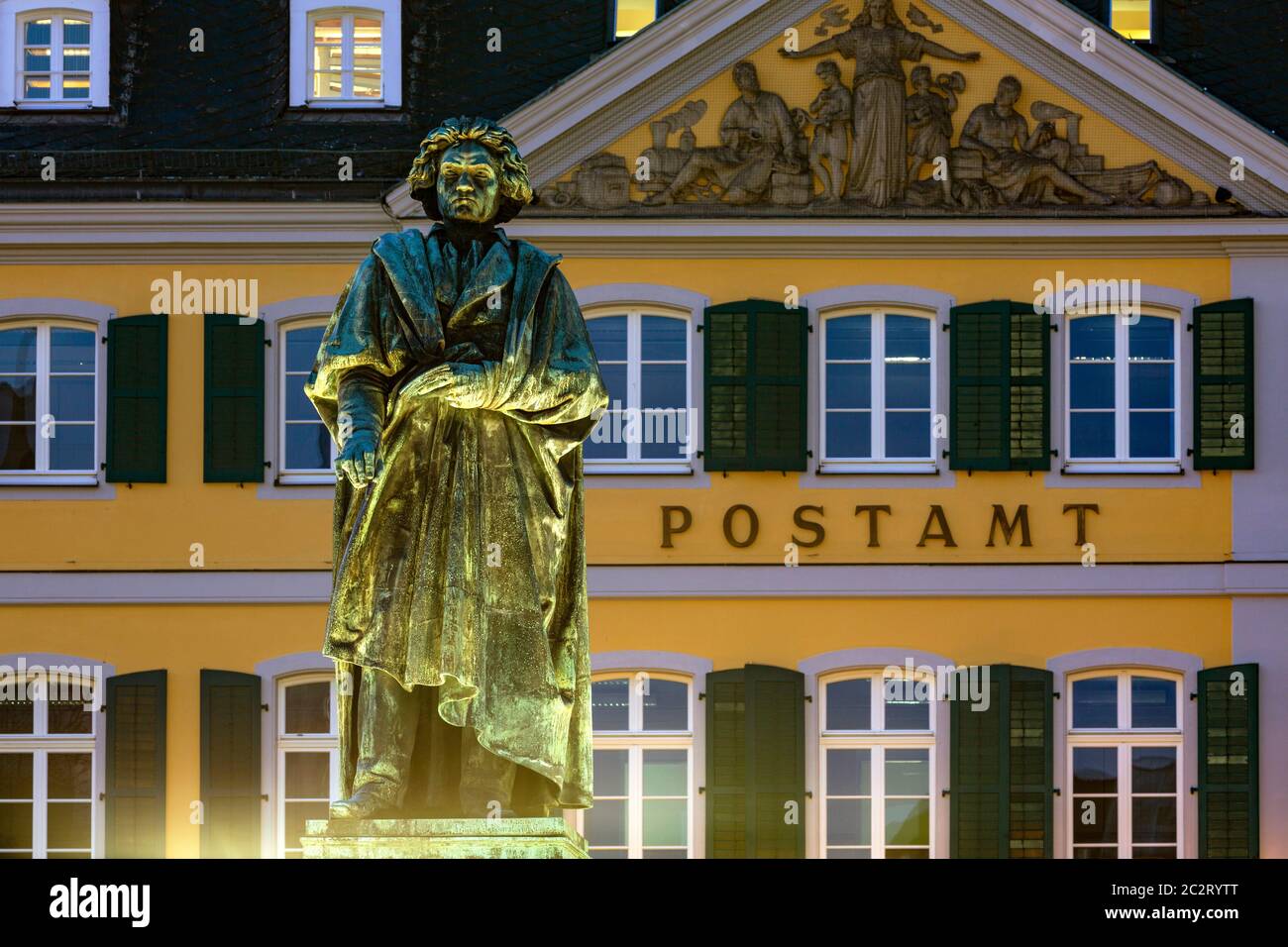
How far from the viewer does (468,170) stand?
6.30m

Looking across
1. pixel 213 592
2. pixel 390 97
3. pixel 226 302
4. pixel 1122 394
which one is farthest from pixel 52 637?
pixel 1122 394

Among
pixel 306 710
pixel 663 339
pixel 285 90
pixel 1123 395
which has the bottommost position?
pixel 306 710

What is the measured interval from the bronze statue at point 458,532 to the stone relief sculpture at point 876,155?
54.9 ft

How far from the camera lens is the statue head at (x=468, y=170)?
6305 mm

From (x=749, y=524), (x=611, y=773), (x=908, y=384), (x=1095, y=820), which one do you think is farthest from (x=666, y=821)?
(x=908, y=384)

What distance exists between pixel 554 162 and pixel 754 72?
1.78 meters

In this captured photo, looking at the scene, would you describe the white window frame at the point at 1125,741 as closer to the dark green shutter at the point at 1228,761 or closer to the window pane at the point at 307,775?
the dark green shutter at the point at 1228,761

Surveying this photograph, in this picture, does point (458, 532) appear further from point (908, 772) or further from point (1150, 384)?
point (1150, 384)

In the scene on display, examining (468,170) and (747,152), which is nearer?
(468,170)

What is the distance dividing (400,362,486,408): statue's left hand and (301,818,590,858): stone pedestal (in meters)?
0.89

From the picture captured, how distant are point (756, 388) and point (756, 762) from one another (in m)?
2.98

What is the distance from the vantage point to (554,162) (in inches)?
899

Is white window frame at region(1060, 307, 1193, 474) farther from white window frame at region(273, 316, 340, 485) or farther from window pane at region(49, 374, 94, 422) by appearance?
window pane at region(49, 374, 94, 422)
